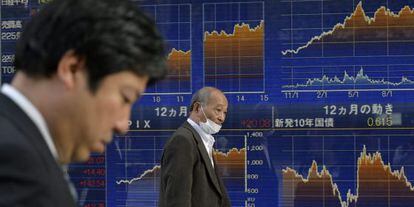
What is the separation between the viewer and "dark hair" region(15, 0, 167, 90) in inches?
47.9

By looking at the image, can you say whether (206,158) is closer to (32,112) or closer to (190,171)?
(190,171)

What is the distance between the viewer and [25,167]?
1.11 m

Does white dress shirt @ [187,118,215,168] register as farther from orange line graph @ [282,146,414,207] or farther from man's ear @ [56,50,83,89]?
man's ear @ [56,50,83,89]

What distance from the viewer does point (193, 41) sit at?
5.77 metres

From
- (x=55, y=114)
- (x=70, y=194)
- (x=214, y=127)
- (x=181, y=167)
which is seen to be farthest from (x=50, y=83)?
(x=214, y=127)

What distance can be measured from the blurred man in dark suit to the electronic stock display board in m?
4.35

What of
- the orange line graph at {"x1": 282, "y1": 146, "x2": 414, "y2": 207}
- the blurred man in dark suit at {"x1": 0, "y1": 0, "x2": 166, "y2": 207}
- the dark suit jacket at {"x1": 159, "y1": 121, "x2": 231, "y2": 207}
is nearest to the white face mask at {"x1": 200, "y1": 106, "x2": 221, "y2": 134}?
the dark suit jacket at {"x1": 159, "y1": 121, "x2": 231, "y2": 207}

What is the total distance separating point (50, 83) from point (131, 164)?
15.2ft

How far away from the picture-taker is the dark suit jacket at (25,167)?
1094 millimetres

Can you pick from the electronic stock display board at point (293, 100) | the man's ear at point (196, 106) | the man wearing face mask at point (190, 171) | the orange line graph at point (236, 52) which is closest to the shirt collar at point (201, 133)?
the man wearing face mask at point (190, 171)

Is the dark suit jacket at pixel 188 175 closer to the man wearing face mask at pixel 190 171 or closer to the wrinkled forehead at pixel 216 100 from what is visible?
the man wearing face mask at pixel 190 171

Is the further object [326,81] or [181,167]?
[326,81]

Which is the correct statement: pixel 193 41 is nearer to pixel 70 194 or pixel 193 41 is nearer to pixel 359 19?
pixel 359 19

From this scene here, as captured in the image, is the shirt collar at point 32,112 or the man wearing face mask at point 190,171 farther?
the man wearing face mask at point 190,171
